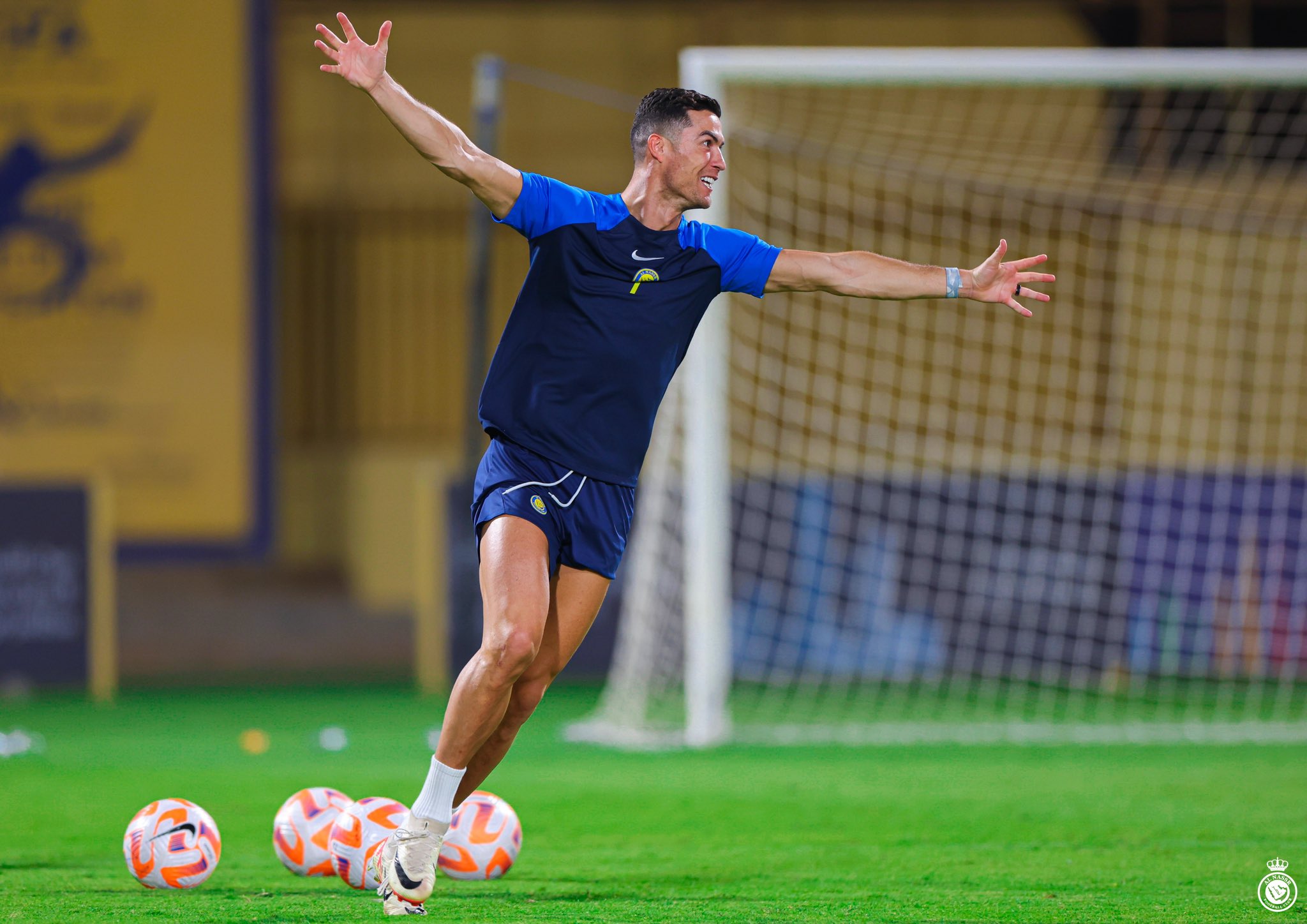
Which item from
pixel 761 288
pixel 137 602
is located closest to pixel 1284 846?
pixel 761 288

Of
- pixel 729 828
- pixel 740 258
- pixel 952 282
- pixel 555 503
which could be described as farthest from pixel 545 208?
pixel 729 828

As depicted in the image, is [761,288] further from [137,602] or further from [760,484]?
[137,602]

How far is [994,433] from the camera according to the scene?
1342 cm

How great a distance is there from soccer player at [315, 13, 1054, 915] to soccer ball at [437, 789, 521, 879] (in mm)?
149

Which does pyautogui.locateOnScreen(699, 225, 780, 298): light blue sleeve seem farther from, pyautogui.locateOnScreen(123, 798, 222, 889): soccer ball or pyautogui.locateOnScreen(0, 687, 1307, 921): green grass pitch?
pyautogui.locateOnScreen(123, 798, 222, 889): soccer ball

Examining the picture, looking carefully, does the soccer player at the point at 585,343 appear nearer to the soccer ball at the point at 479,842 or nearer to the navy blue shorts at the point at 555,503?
the navy blue shorts at the point at 555,503

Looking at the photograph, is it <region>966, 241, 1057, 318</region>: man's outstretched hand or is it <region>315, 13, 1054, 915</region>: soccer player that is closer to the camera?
<region>315, 13, 1054, 915</region>: soccer player

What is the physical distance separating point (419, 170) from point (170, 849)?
11743 mm

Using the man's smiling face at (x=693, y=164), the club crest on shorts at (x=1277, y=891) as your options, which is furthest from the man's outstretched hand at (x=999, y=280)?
Result: the club crest on shorts at (x=1277, y=891)

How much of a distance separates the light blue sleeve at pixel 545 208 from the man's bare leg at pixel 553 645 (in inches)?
37.4

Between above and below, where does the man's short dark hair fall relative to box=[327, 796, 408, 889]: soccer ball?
above

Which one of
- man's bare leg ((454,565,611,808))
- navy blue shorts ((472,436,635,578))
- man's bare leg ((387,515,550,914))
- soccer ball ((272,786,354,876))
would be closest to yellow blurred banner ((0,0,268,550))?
soccer ball ((272,786,354,876))

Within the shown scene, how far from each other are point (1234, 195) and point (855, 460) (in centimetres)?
400

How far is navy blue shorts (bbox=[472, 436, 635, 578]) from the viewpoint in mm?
4219
